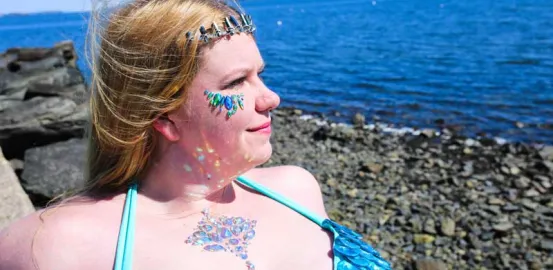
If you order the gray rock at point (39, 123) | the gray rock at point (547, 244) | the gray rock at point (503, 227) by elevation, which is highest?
the gray rock at point (39, 123)

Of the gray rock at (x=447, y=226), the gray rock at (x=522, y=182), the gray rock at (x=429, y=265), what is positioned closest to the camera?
the gray rock at (x=429, y=265)

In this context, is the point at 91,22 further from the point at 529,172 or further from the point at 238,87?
the point at 529,172

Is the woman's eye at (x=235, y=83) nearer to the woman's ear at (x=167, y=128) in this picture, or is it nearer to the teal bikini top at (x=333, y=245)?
the woman's ear at (x=167, y=128)

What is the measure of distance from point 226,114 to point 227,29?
35 centimetres

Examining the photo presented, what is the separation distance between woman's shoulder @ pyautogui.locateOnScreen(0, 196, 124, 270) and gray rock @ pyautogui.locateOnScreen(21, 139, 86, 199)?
3.87m

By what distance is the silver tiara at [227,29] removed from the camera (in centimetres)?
219

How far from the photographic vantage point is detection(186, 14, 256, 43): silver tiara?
7.18 ft

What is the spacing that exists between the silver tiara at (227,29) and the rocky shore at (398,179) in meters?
2.62

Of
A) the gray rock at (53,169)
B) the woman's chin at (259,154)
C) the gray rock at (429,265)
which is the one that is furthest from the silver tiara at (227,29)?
the gray rock at (429,265)

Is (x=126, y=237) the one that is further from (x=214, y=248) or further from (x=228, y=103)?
(x=228, y=103)

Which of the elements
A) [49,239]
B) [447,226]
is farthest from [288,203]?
[447,226]

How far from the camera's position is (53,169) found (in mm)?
6348

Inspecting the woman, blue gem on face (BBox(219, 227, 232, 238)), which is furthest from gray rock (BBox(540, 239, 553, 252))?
blue gem on face (BBox(219, 227, 232, 238))

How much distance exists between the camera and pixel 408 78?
19.0 metres
